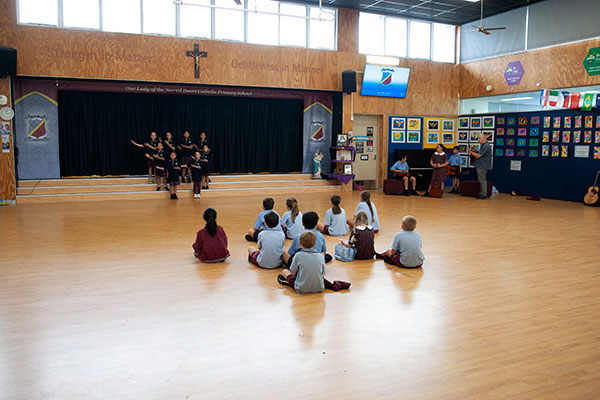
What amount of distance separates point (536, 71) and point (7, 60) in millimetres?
13229

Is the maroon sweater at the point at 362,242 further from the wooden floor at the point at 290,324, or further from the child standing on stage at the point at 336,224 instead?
the child standing on stage at the point at 336,224

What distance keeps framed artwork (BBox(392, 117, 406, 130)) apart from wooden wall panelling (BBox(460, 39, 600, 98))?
230 centimetres

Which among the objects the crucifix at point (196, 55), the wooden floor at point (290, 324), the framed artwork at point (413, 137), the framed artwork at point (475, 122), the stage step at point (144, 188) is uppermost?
the crucifix at point (196, 55)

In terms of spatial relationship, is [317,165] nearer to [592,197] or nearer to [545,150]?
[545,150]

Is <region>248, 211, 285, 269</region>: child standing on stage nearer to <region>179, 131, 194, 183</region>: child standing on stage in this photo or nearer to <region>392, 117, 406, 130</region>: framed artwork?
<region>179, 131, 194, 183</region>: child standing on stage

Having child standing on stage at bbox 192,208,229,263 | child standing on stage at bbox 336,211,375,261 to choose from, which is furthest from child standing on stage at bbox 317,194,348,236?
child standing on stage at bbox 192,208,229,263

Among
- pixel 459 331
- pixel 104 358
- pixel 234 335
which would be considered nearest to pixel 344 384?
pixel 234 335

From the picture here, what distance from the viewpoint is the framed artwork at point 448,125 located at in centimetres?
1619

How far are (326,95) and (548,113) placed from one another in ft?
21.0

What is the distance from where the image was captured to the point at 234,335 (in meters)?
3.68

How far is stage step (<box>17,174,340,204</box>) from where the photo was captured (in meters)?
11.7

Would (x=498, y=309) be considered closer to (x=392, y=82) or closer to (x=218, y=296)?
(x=218, y=296)

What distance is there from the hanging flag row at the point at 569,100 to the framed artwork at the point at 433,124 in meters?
3.60

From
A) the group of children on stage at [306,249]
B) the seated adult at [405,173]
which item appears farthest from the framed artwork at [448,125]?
the group of children on stage at [306,249]
